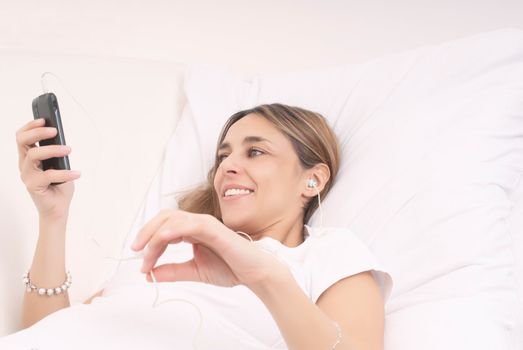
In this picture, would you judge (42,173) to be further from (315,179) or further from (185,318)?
(315,179)

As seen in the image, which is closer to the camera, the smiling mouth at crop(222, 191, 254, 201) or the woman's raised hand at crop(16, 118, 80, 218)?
the woman's raised hand at crop(16, 118, 80, 218)

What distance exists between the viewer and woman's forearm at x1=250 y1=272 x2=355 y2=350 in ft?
2.53

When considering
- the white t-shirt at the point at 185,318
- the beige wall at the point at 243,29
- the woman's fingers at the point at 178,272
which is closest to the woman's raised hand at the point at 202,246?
the woman's fingers at the point at 178,272

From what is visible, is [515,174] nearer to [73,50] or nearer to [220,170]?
[220,170]

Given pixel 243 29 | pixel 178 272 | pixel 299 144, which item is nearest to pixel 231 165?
pixel 299 144

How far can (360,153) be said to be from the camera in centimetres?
133

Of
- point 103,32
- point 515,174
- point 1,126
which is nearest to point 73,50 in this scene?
point 103,32

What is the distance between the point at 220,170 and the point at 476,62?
557 mm

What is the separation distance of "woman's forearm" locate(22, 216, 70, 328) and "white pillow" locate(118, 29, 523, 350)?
Answer: 0.90 ft

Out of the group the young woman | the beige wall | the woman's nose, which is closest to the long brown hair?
the young woman

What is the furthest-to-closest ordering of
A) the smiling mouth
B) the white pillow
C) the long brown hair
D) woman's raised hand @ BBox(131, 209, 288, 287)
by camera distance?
the long brown hair → the smiling mouth → the white pillow → woman's raised hand @ BBox(131, 209, 288, 287)

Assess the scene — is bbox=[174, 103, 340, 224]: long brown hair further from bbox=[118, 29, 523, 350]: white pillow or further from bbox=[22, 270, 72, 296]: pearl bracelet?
bbox=[22, 270, 72, 296]: pearl bracelet

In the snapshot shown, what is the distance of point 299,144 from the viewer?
1.28m

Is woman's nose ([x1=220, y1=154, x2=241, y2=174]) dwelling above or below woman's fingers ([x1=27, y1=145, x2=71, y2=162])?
below
